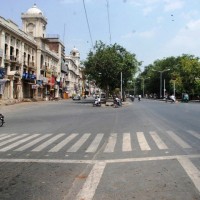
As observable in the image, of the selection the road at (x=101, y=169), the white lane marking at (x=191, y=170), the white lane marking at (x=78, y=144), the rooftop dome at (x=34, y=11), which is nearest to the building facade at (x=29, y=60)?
the rooftop dome at (x=34, y=11)

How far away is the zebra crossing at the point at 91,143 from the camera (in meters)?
11.9

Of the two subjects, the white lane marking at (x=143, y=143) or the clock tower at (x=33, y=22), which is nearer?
the white lane marking at (x=143, y=143)

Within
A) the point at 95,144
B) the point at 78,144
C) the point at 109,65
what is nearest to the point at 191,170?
the point at 95,144

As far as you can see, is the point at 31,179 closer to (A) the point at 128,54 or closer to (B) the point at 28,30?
(A) the point at 128,54

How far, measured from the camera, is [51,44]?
9800cm

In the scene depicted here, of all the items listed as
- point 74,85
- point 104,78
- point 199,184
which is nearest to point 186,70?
point 104,78

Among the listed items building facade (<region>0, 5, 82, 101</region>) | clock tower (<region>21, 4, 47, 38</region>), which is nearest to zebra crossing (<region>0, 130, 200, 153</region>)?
building facade (<region>0, 5, 82, 101</region>)

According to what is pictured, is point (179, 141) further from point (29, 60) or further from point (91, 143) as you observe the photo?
point (29, 60)

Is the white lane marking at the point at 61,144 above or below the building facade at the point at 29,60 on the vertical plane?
below

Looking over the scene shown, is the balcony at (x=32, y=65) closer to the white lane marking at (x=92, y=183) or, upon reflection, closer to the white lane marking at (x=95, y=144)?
the white lane marking at (x=95, y=144)

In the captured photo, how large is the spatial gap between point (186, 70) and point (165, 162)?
92.0m

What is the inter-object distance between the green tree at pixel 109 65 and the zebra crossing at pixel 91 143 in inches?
2102

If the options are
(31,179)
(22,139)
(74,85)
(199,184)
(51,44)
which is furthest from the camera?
(74,85)

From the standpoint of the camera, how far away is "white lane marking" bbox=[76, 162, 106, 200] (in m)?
6.52
